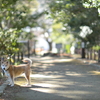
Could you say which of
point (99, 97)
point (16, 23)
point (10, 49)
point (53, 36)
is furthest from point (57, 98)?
point (53, 36)

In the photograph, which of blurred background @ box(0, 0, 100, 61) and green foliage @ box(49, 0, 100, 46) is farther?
green foliage @ box(49, 0, 100, 46)

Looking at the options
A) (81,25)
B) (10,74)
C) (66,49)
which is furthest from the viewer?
(66,49)

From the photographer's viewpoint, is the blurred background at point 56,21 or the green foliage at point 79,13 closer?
the blurred background at point 56,21

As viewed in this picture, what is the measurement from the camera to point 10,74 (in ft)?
31.0

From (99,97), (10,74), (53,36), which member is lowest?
(99,97)

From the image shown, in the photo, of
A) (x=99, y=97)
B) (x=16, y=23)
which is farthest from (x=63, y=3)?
(x=99, y=97)

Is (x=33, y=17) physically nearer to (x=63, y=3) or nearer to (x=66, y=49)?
(x=63, y=3)

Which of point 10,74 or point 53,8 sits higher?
point 53,8

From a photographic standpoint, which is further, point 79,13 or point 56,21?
point 56,21

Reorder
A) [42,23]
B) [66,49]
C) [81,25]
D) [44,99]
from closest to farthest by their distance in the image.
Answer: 1. [44,99]
2. [81,25]
3. [42,23]
4. [66,49]

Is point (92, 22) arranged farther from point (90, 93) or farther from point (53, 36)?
point (53, 36)

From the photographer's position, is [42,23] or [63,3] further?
[42,23]

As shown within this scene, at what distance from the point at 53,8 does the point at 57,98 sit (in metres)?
12.7

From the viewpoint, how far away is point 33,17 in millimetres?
26078
